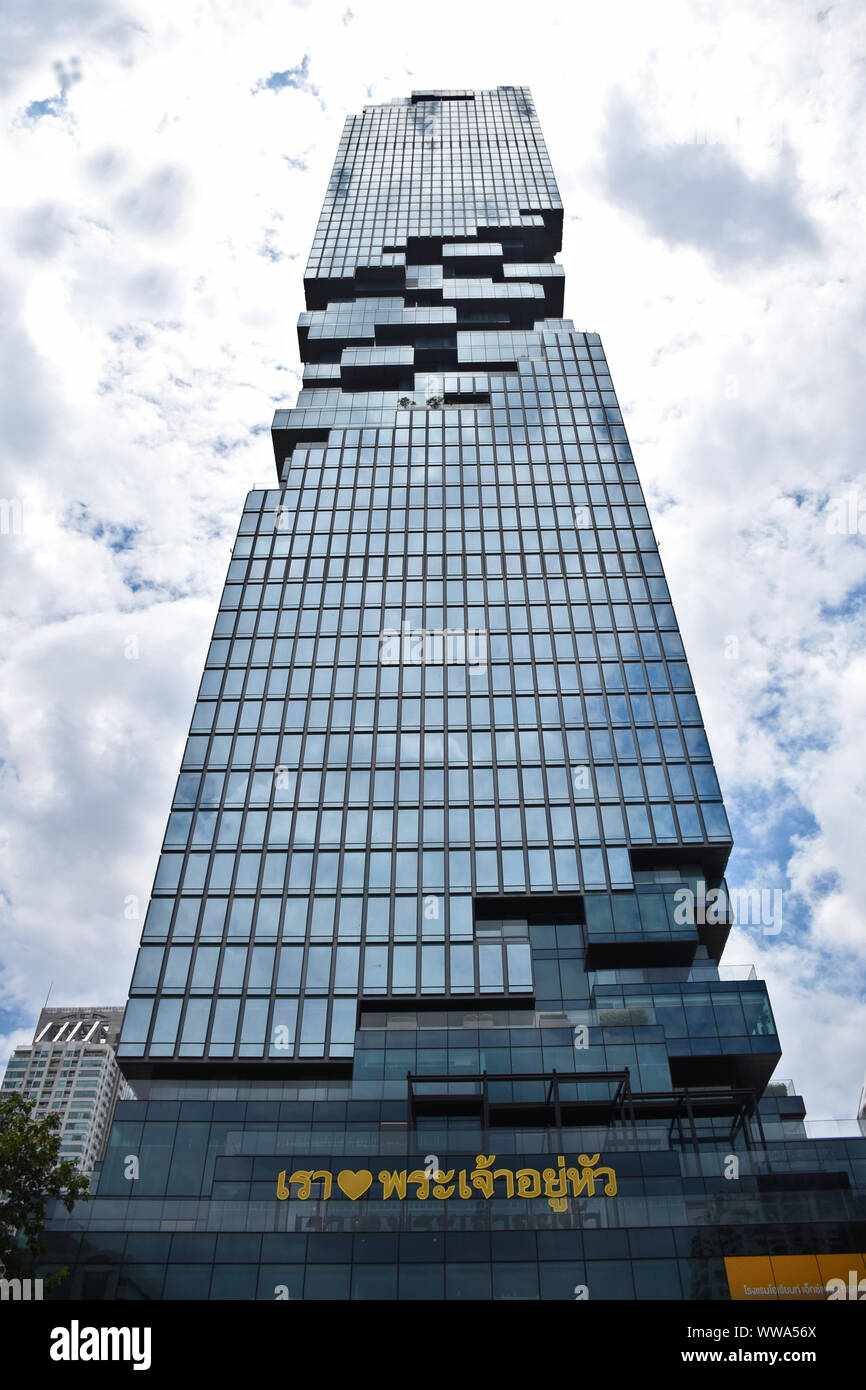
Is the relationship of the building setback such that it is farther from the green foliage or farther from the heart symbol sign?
the green foliage

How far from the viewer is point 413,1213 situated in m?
41.2

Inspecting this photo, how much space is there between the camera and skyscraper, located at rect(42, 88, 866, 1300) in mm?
40344

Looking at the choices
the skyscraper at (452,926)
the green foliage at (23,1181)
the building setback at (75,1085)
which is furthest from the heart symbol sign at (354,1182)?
the building setback at (75,1085)

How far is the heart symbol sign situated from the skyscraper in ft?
0.32

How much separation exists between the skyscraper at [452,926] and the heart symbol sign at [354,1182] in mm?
97

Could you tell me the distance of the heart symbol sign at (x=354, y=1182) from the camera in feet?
142

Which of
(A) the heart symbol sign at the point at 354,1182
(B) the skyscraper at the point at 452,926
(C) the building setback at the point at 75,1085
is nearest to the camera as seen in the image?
(B) the skyscraper at the point at 452,926

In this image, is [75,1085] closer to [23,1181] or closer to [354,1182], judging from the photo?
[354,1182]

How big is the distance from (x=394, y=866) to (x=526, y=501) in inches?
1563

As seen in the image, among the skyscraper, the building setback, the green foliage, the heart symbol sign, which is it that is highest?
the building setback

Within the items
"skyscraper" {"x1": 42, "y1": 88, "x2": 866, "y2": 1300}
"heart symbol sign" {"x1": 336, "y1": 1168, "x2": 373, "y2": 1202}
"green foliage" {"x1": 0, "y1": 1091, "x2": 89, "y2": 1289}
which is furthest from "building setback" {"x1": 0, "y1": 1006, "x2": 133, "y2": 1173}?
"green foliage" {"x1": 0, "y1": 1091, "x2": 89, "y2": 1289}

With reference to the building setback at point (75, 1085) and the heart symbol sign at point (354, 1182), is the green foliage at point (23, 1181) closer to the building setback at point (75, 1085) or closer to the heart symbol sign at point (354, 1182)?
the heart symbol sign at point (354, 1182)

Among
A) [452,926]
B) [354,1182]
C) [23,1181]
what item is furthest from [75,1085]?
[23,1181]

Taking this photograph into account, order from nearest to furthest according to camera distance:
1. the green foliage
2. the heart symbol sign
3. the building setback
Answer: the green foliage, the heart symbol sign, the building setback
